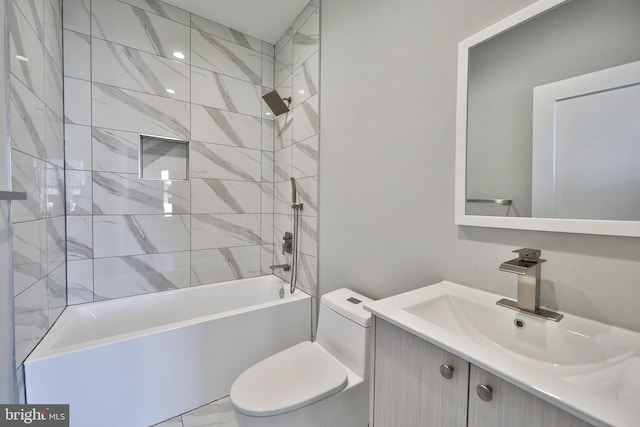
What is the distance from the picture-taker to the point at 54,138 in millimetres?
1641

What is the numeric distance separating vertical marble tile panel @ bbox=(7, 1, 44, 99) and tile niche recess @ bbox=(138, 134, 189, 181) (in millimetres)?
726

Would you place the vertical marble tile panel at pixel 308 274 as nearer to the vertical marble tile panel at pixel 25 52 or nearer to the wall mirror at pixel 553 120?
the wall mirror at pixel 553 120

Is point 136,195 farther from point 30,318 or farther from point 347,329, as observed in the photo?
point 347,329

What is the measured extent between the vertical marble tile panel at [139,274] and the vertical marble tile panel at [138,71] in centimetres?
136

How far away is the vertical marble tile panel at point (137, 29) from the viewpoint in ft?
6.29

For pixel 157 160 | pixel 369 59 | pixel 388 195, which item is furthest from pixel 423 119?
pixel 157 160

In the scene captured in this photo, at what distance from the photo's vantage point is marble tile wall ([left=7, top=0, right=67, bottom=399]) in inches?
44.6

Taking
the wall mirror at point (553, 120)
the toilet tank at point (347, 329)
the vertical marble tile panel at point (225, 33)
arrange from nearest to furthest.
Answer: the wall mirror at point (553, 120), the toilet tank at point (347, 329), the vertical marble tile panel at point (225, 33)

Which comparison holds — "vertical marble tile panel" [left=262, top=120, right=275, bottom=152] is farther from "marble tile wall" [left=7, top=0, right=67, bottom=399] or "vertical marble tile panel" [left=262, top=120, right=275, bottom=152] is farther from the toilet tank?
the toilet tank

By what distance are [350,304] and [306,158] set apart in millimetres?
1226

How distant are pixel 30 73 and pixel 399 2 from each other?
6.21 ft

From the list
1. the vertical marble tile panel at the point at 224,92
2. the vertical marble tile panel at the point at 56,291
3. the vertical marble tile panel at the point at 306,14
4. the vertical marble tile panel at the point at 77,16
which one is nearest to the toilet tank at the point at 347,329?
the vertical marble tile panel at the point at 56,291

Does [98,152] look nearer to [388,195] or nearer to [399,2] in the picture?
[388,195]

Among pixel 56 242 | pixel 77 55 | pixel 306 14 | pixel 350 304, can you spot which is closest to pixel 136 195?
pixel 56 242
